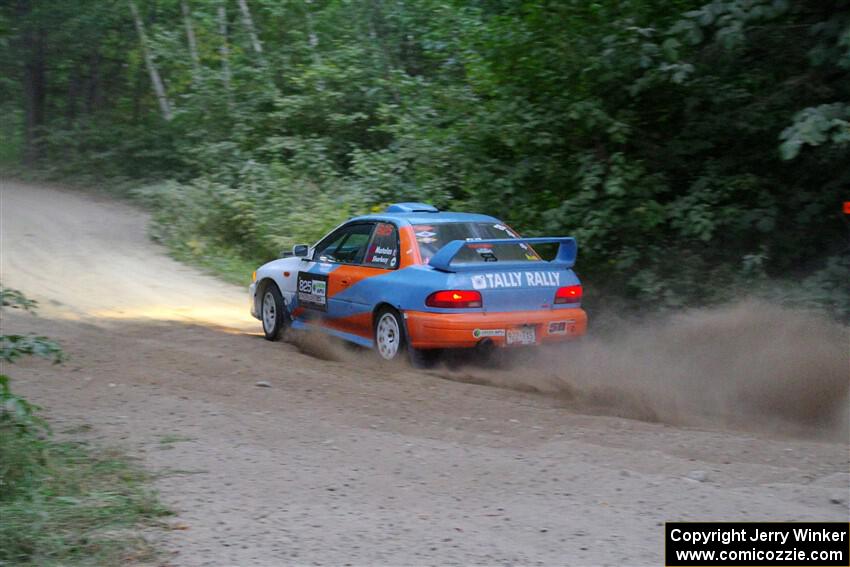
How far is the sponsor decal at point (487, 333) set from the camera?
9.38 metres

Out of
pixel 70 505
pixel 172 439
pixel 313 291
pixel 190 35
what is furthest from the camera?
pixel 190 35

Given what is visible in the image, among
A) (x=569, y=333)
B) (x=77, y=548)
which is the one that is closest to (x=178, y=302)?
(x=569, y=333)

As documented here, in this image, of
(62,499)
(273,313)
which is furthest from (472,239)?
(62,499)

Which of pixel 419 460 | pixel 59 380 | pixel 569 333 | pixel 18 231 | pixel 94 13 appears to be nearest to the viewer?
pixel 419 460

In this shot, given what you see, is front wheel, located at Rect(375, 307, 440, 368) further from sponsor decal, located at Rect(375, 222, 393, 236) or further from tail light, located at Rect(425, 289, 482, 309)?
sponsor decal, located at Rect(375, 222, 393, 236)

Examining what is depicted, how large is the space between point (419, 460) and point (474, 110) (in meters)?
8.61

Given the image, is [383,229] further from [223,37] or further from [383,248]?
[223,37]

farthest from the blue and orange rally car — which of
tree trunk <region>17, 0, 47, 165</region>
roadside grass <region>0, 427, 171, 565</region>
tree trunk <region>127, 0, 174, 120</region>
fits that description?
tree trunk <region>17, 0, 47, 165</region>

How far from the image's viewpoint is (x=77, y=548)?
15.9 feet

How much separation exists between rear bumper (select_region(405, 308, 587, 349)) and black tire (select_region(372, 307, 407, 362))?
0.63ft

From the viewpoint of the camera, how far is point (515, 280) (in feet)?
31.8

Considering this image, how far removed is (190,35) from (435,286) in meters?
20.6

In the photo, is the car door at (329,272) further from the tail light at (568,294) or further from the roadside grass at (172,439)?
the roadside grass at (172,439)

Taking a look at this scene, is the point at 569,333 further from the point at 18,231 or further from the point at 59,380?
the point at 18,231
